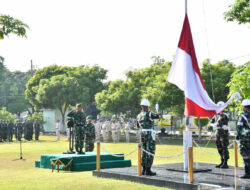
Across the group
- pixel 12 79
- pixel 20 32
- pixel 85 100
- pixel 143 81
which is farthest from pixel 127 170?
pixel 12 79

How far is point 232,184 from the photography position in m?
9.57

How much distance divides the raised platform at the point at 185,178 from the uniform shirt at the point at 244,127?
35.9 inches

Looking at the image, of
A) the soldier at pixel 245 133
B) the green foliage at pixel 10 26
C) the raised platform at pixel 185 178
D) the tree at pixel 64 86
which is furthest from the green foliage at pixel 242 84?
the tree at pixel 64 86

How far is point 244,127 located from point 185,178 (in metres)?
1.99

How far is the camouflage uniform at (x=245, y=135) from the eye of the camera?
10602 millimetres

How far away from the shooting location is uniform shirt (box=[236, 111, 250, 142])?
10594mm

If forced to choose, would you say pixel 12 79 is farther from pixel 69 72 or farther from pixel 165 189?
pixel 165 189

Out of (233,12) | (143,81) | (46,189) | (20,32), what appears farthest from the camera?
(143,81)

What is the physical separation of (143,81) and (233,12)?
1845cm

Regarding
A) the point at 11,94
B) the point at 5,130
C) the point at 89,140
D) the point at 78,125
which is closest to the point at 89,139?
the point at 89,140

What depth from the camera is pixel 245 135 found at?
35.0 feet

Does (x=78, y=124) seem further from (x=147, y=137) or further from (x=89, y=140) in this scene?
(x=147, y=137)

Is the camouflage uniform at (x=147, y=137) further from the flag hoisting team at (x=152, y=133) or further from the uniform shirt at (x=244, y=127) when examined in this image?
the uniform shirt at (x=244, y=127)

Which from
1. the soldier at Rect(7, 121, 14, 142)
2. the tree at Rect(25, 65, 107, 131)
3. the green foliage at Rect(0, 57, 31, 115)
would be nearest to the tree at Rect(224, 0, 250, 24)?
the soldier at Rect(7, 121, 14, 142)
